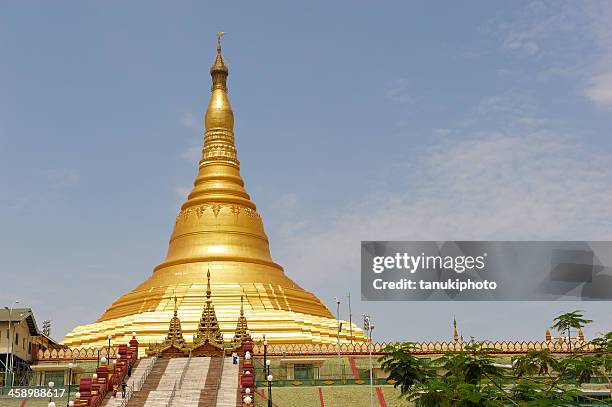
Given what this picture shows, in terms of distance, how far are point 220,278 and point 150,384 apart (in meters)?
25.2

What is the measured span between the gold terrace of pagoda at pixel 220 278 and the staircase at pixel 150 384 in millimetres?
13145

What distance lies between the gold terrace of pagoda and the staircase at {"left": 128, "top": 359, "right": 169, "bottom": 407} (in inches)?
518

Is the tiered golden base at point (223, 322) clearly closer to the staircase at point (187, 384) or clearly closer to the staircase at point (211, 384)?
the staircase at point (211, 384)

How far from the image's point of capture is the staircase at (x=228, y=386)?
49.9 meters

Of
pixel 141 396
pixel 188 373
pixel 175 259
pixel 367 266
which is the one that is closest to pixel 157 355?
pixel 188 373

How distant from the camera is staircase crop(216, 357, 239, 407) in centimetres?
4991

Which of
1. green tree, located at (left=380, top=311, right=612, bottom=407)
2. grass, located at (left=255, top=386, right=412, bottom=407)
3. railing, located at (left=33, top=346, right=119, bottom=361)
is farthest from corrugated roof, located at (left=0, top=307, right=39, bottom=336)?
green tree, located at (left=380, top=311, right=612, bottom=407)

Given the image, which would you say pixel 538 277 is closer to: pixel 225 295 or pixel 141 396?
pixel 141 396

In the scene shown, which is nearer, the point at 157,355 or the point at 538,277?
the point at 538,277

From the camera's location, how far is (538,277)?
5578 centimetres

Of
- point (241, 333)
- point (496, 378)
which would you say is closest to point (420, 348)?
point (241, 333)

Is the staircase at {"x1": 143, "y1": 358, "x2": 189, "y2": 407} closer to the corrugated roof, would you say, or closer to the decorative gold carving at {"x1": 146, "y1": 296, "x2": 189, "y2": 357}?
the decorative gold carving at {"x1": 146, "y1": 296, "x2": 189, "y2": 357}

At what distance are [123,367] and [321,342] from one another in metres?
21.9

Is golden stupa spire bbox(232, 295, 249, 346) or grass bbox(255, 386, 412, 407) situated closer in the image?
grass bbox(255, 386, 412, 407)
